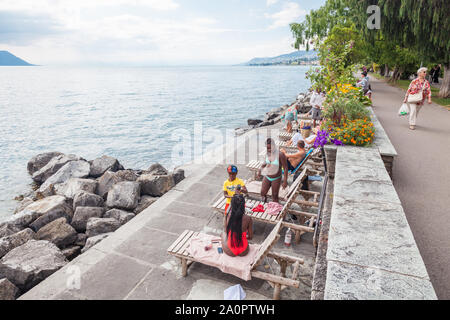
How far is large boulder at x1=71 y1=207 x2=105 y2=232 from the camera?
7.61 m

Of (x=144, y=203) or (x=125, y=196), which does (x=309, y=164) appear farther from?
(x=125, y=196)

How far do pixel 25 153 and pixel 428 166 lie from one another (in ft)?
83.7

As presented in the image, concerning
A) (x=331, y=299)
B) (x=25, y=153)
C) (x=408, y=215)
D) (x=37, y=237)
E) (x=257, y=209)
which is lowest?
(x=25, y=153)

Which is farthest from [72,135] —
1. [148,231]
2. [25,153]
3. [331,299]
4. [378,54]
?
[378,54]

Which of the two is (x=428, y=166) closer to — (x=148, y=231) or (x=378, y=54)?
(x=148, y=231)

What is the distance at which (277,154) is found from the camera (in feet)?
21.1

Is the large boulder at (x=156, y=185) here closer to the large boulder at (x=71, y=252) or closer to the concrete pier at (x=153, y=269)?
the concrete pier at (x=153, y=269)

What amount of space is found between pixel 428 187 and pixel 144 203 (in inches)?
266

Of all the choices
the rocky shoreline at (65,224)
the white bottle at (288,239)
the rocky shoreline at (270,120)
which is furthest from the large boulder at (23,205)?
the rocky shoreline at (270,120)

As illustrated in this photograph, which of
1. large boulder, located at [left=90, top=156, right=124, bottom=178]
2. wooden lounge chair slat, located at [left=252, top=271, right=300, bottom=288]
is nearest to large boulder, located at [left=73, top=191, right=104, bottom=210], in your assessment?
large boulder, located at [left=90, top=156, right=124, bottom=178]

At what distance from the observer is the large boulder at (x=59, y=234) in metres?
6.76

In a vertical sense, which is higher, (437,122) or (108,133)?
(437,122)

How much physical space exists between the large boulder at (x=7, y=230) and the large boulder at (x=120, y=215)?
2292 mm

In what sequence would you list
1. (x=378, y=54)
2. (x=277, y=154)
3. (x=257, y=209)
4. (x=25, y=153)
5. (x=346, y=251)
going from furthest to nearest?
(x=378, y=54)
(x=25, y=153)
(x=277, y=154)
(x=257, y=209)
(x=346, y=251)
